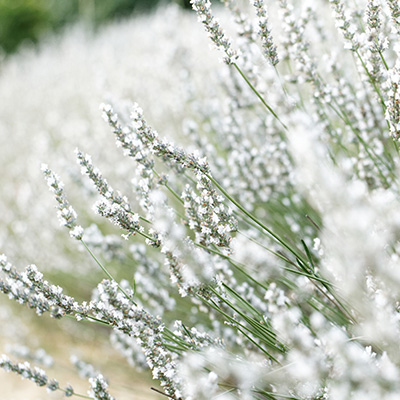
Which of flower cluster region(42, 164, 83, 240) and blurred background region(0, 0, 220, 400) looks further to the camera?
blurred background region(0, 0, 220, 400)

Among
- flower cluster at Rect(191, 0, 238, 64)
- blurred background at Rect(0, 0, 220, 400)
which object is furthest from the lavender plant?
blurred background at Rect(0, 0, 220, 400)

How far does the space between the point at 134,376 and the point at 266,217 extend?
868 mm

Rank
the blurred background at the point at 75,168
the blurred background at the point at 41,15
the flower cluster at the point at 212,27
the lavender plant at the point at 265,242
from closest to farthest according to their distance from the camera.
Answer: the lavender plant at the point at 265,242
the flower cluster at the point at 212,27
the blurred background at the point at 75,168
the blurred background at the point at 41,15

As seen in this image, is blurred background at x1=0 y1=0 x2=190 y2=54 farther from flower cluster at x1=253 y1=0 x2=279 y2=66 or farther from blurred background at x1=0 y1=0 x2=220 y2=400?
flower cluster at x1=253 y1=0 x2=279 y2=66

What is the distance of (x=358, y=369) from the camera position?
0.69 metres

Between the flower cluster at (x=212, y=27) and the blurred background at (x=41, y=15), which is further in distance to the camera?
the blurred background at (x=41, y=15)

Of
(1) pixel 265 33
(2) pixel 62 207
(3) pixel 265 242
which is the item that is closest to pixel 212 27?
(1) pixel 265 33

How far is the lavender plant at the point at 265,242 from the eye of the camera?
759mm

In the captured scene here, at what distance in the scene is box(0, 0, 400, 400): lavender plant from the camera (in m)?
0.76

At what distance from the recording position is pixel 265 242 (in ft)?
5.87

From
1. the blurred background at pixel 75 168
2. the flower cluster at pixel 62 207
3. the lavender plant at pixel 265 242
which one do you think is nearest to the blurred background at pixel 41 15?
the blurred background at pixel 75 168

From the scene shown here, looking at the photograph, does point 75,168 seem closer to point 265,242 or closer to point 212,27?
point 265,242

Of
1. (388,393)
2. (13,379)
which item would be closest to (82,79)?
(13,379)

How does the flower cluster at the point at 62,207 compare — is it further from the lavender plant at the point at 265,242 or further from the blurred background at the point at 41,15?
the blurred background at the point at 41,15
